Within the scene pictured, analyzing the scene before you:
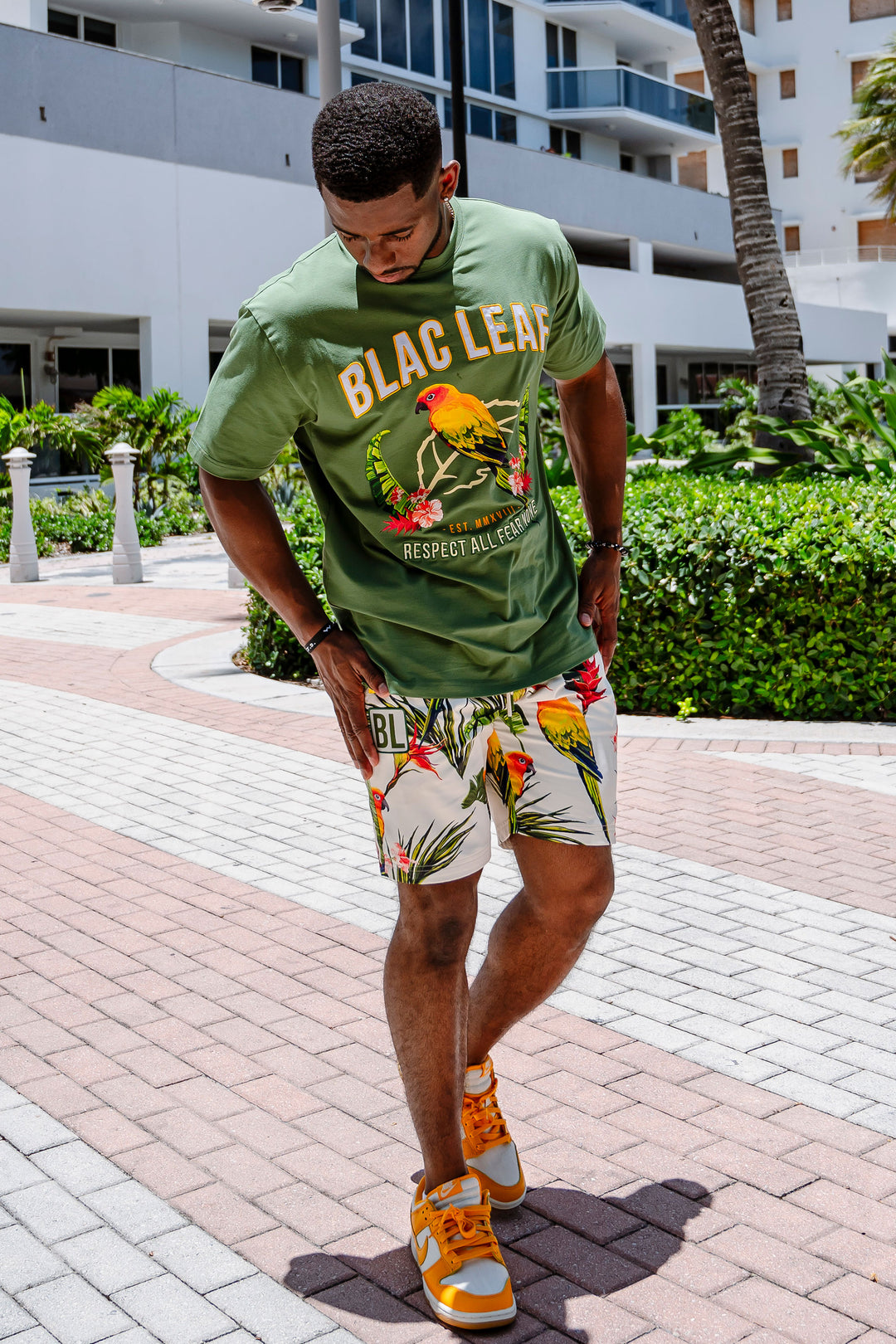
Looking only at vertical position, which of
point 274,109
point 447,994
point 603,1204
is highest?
point 274,109

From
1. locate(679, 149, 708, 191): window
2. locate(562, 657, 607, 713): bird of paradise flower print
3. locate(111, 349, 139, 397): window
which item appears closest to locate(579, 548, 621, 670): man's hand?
locate(562, 657, 607, 713): bird of paradise flower print

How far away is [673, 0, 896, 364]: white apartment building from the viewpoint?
46438 mm

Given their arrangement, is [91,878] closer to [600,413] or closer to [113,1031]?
[113,1031]

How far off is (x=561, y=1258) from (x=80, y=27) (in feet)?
85.7

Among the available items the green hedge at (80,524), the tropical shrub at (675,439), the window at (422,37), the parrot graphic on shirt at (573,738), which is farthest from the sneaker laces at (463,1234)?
the window at (422,37)

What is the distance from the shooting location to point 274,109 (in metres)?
24.4

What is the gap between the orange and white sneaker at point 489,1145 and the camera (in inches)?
107

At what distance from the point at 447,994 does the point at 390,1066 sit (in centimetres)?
103

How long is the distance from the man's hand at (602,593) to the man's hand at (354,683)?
1.68 feet

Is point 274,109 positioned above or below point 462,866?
above

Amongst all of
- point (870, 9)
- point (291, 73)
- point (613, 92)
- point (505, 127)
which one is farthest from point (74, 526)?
point (870, 9)

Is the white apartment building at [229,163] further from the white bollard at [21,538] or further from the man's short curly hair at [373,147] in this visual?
the man's short curly hair at [373,147]

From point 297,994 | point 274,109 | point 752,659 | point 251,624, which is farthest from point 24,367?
point 297,994

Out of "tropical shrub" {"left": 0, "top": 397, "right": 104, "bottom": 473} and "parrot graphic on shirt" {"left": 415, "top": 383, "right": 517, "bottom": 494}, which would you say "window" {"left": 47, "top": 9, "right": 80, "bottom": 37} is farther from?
"parrot graphic on shirt" {"left": 415, "top": 383, "right": 517, "bottom": 494}
